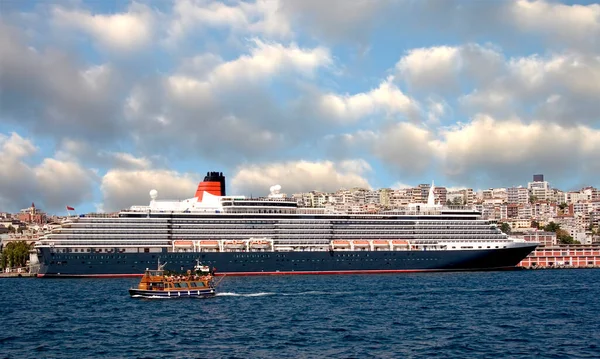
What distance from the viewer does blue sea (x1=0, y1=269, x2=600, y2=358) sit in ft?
102

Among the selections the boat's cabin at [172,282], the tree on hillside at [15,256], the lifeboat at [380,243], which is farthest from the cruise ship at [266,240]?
the tree on hillside at [15,256]

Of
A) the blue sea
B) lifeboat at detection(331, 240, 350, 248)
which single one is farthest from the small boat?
lifeboat at detection(331, 240, 350, 248)

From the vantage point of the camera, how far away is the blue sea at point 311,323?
31.0m

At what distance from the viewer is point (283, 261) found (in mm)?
79750

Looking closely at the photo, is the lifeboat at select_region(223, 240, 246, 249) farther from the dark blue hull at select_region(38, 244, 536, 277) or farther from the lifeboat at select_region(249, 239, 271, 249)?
the dark blue hull at select_region(38, 244, 536, 277)

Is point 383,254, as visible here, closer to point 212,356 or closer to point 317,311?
point 317,311

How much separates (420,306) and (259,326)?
1252 centimetres

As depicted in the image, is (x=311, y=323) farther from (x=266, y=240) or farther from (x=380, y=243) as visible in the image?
(x=380, y=243)

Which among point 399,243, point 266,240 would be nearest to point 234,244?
point 266,240

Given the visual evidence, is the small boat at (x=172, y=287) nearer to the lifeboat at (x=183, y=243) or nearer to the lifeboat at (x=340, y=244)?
the lifeboat at (x=183, y=243)

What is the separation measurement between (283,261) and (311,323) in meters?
41.3

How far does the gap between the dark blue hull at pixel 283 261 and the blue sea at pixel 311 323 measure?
16.3 metres

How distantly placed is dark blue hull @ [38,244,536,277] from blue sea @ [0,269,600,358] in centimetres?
1635

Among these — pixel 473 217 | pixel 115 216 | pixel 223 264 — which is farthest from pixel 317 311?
pixel 473 217
